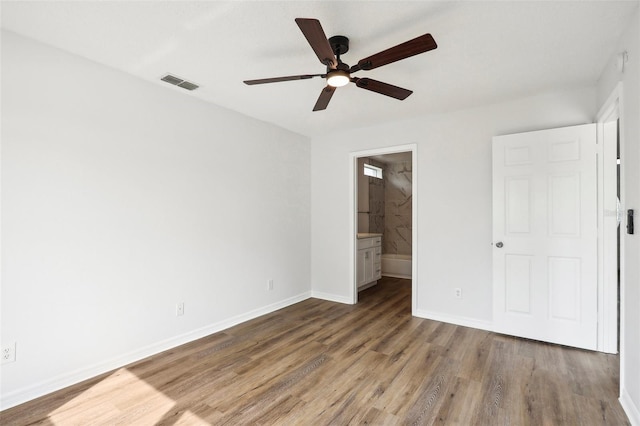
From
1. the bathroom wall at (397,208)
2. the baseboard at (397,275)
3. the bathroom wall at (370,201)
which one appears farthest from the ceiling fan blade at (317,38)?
the bathroom wall at (397,208)

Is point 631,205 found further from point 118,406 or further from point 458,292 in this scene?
point 118,406

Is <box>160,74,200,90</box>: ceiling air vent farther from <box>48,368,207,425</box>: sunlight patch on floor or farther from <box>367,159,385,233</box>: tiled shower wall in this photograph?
<box>367,159,385,233</box>: tiled shower wall

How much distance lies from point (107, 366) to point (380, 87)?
3074mm

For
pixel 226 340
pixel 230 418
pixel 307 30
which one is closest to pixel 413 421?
pixel 230 418

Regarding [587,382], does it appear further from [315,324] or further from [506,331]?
[315,324]

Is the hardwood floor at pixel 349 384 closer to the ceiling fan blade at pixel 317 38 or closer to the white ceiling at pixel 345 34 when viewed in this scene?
the ceiling fan blade at pixel 317 38

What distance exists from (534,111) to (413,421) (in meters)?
3.13

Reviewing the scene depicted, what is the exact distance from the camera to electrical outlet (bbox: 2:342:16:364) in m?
2.10

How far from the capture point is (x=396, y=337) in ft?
10.8

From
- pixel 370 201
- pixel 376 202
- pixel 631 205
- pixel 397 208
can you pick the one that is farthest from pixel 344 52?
pixel 397 208

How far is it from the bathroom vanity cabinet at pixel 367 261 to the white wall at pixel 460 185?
1.24 metres

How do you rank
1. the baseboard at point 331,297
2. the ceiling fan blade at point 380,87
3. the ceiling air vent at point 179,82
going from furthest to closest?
the baseboard at point 331,297 < the ceiling air vent at point 179,82 < the ceiling fan blade at point 380,87

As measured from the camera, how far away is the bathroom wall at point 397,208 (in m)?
7.14

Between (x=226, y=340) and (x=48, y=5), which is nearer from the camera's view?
(x=48, y=5)
